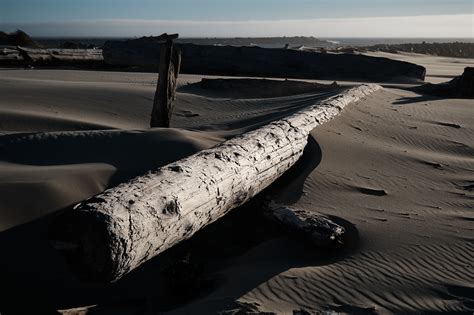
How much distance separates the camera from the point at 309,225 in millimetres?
3703

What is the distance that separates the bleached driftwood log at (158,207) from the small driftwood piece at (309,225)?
1.19ft

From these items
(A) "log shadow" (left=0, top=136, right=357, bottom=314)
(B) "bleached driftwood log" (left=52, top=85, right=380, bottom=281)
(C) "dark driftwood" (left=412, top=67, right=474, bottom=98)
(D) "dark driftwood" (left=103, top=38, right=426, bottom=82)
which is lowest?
(A) "log shadow" (left=0, top=136, right=357, bottom=314)

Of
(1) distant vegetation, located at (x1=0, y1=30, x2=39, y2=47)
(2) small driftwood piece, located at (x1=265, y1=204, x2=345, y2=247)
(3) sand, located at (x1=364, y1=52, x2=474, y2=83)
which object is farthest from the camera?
(1) distant vegetation, located at (x1=0, y1=30, x2=39, y2=47)

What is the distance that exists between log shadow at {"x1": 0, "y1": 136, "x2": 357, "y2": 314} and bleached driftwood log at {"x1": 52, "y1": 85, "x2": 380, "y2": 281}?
0.84ft

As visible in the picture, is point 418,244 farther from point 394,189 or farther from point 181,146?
point 181,146

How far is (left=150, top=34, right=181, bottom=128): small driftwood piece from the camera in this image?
6.32 metres

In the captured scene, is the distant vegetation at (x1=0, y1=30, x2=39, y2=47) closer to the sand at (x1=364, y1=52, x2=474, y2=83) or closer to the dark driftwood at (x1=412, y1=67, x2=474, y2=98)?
the sand at (x1=364, y1=52, x2=474, y2=83)

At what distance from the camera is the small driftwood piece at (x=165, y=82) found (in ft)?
20.7

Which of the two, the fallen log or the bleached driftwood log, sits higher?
the fallen log

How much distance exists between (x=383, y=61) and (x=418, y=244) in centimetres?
1290

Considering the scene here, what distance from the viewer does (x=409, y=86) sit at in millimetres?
13828

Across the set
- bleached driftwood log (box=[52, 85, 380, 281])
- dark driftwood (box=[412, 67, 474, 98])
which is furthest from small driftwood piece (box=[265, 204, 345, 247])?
dark driftwood (box=[412, 67, 474, 98])

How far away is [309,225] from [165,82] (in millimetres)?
3353

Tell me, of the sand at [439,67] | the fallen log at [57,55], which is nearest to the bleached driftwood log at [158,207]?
the fallen log at [57,55]
